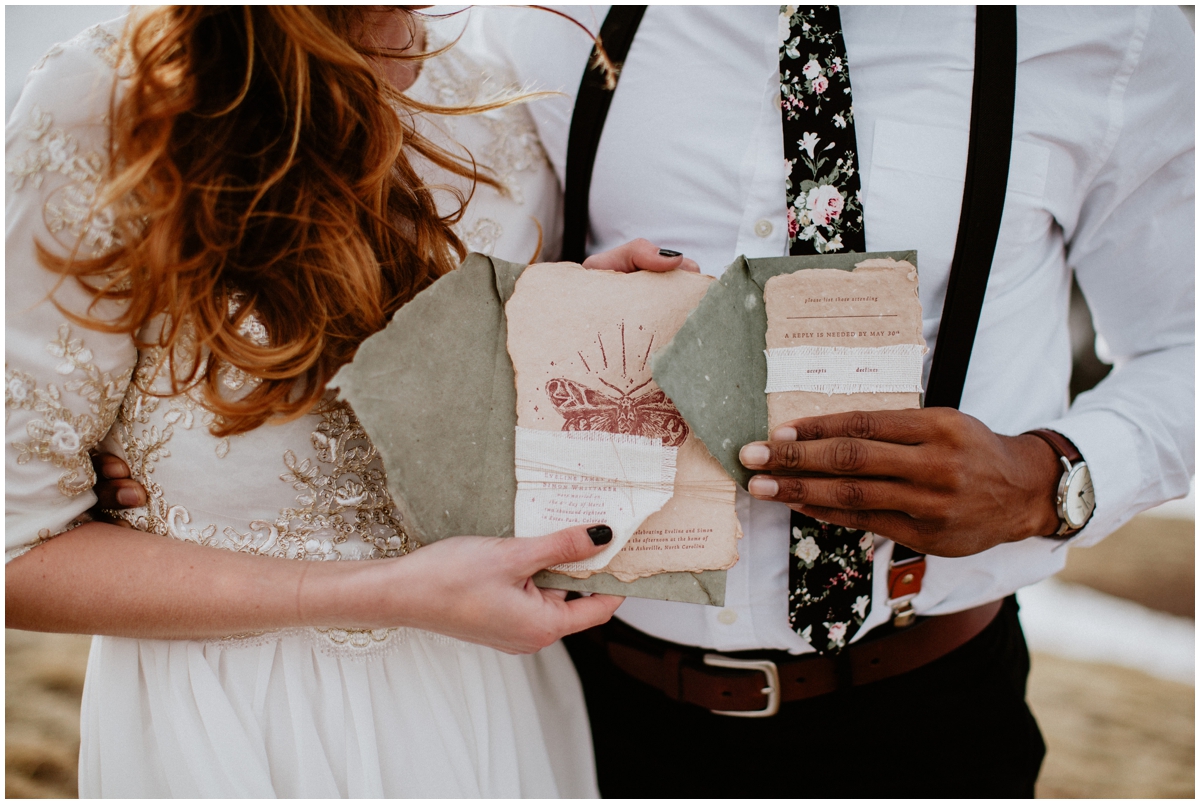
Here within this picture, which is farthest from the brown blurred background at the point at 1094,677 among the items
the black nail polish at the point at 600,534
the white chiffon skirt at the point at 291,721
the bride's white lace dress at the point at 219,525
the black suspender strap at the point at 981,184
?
the black nail polish at the point at 600,534

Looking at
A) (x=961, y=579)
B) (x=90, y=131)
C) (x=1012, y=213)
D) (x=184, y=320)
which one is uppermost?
(x=90, y=131)

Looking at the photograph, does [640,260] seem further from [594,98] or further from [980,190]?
[980,190]

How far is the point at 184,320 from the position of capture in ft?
3.06

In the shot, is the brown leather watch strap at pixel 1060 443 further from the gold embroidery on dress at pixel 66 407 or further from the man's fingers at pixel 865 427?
the gold embroidery on dress at pixel 66 407

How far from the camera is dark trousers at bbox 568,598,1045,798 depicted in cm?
126

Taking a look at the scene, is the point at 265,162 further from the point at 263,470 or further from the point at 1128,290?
the point at 1128,290

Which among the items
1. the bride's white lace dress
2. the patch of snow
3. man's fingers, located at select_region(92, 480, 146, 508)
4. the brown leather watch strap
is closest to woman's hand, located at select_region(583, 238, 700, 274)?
the bride's white lace dress

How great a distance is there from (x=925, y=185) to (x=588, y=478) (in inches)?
28.2

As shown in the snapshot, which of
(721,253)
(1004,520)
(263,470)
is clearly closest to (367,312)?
(263,470)

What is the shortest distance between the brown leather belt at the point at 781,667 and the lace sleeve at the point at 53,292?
976mm

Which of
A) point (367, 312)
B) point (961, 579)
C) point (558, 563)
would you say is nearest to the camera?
point (558, 563)

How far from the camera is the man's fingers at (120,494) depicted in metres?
1.00

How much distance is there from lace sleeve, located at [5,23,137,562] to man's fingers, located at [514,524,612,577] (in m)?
0.62

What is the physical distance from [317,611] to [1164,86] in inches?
60.8
